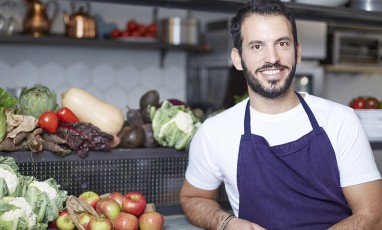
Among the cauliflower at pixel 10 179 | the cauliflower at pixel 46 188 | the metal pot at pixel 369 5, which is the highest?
the metal pot at pixel 369 5

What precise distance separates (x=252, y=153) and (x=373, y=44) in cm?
445

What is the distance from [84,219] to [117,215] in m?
0.13

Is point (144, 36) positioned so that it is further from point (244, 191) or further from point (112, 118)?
point (244, 191)

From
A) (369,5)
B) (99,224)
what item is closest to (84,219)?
(99,224)

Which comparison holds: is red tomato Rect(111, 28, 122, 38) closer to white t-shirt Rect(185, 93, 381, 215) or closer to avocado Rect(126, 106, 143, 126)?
avocado Rect(126, 106, 143, 126)

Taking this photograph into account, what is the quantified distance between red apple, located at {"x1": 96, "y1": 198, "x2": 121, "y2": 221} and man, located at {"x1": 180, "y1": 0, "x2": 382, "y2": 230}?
382mm

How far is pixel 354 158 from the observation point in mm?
2178

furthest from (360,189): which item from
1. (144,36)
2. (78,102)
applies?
(144,36)

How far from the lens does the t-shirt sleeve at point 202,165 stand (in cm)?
A: 240

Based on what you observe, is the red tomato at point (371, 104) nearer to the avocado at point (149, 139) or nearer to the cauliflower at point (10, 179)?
the avocado at point (149, 139)

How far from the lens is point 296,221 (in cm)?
218

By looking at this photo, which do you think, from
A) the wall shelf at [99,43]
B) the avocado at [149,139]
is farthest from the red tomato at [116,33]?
the avocado at [149,139]

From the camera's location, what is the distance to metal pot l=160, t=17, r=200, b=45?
5.35 meters

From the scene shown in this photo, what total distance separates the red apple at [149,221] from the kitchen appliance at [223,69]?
3293mm
